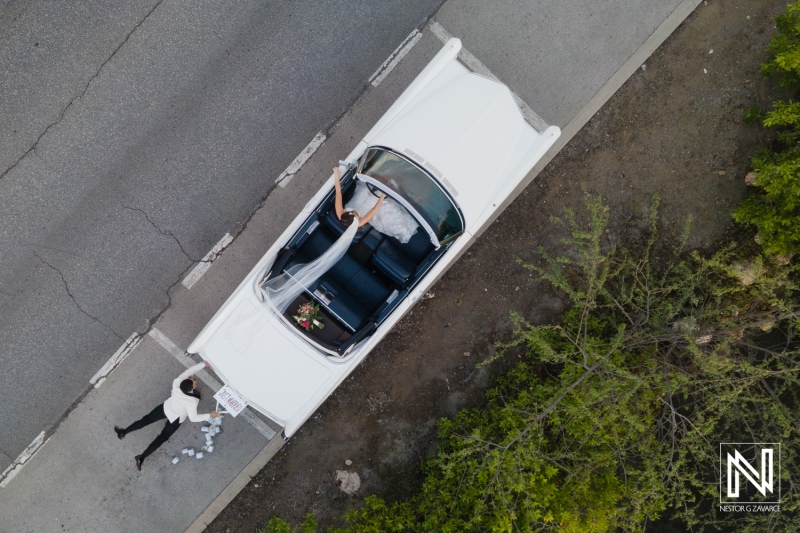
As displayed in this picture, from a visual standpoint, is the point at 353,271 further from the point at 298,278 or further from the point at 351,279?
the point at 298,278

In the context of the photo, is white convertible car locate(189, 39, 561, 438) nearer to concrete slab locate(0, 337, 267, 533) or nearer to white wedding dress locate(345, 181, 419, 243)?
white wedding dress locate(345, 181, 419, 243)

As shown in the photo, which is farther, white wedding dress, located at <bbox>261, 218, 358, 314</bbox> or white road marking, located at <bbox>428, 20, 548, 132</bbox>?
white road marking, located at <bbox>428, 20, 548, 132</bbox>

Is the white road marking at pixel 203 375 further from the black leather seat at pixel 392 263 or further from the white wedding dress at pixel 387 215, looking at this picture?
the white wedding dress at pixel 387 215

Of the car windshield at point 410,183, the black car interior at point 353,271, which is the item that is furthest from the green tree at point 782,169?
the black car interior at point 353,271

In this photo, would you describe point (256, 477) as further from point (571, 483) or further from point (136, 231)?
point (571, 483)

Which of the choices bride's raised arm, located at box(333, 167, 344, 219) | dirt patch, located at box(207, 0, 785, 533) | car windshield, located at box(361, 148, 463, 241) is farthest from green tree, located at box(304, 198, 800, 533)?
bride's raised arm, located at box(333, 167, 344, 219)

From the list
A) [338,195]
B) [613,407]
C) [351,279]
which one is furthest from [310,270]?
[613,407]
